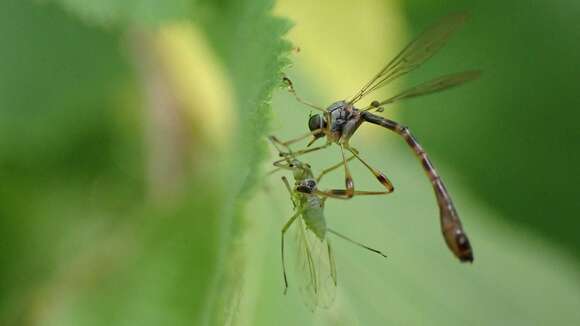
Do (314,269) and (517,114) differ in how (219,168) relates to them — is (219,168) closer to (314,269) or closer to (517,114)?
(314,269)

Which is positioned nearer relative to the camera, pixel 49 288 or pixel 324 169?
pixel 324 169

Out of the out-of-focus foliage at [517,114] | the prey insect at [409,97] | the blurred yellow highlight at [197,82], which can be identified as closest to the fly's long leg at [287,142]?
the prey insect at [409,97]

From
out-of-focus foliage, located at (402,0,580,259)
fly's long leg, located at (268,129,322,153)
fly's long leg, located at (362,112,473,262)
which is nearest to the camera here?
fly's long leg, located at (362,112,473,262)

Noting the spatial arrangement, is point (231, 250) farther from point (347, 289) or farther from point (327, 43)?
point (327, 43)

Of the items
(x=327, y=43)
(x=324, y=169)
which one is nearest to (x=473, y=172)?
(x=327, y=43)

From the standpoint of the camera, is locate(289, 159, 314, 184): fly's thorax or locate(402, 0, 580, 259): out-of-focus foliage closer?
locate(289, 159, 314, 184): fly's thorax

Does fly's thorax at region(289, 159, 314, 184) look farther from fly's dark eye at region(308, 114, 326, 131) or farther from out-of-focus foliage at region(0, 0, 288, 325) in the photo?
out-of-focus foliage at region(0, 0, 288, 325)

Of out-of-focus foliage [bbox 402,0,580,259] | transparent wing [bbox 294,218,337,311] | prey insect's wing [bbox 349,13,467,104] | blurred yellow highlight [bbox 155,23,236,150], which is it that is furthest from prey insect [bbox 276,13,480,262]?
out-of-focus foliage [bbox 402,0,580,259]
